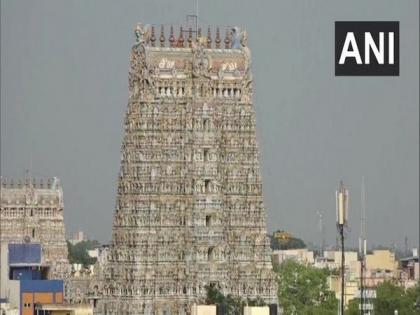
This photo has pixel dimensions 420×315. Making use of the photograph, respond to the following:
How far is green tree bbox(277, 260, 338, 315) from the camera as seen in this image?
133 m

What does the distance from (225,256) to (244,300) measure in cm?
295

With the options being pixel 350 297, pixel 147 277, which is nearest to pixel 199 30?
pixel 147 277

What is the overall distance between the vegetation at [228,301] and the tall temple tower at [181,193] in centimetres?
50

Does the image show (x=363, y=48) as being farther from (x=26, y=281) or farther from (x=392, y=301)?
(x=392, y=301)

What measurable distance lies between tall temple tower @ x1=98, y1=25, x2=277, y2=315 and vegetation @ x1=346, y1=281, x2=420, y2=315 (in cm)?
670

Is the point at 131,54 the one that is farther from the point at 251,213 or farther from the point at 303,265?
the point at 303,265

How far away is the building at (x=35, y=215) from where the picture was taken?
151 meters

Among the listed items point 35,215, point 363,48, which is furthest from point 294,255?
point 363,48

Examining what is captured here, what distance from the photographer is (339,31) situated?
238ft

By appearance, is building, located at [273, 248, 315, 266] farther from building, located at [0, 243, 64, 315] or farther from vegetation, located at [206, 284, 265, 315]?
vegetation, located at [206, 284, 265, 315]

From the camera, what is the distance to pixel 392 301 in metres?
130

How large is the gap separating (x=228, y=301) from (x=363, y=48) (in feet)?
139

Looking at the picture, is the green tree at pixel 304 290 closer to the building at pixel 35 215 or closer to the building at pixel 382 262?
the building at pixel 35 215

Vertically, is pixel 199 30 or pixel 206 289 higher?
pixel 199 30
